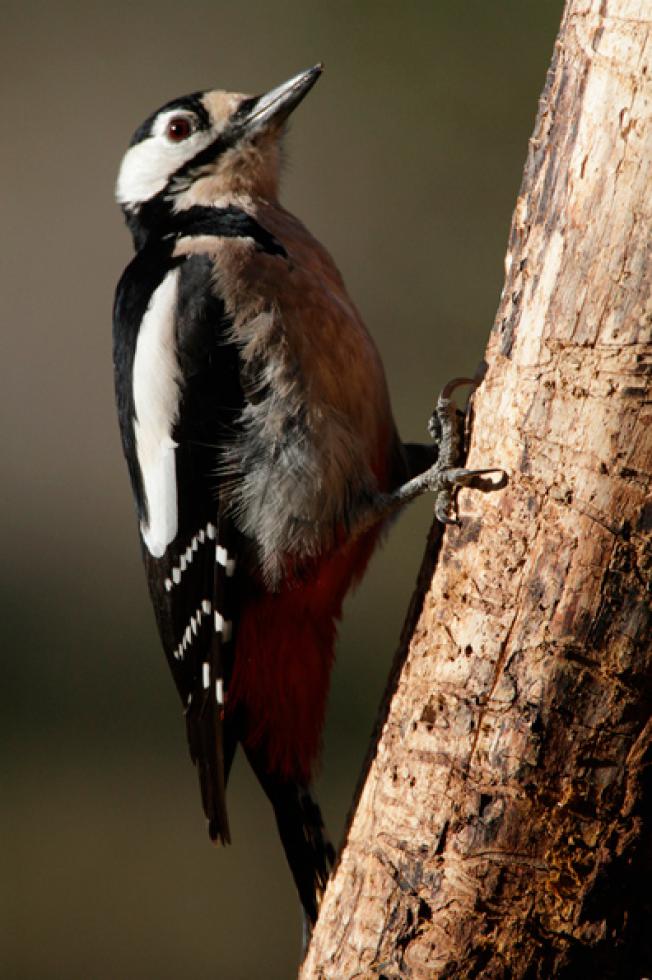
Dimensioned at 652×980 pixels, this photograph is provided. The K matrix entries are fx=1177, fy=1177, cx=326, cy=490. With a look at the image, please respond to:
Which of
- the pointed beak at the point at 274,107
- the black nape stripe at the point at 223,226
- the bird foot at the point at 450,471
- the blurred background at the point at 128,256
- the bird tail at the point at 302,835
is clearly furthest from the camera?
the blurred background at the point at 128,256

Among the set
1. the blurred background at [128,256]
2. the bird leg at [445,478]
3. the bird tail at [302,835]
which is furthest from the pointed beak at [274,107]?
the blurred background at [128,256]

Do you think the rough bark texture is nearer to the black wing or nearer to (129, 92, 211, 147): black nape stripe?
the black wing

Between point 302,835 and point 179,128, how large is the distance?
4.29 feet

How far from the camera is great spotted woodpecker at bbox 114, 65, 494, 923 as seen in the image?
6.07ft

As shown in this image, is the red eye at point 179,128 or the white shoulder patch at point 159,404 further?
the red eye at point 179,128

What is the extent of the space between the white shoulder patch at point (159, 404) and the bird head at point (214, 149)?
323mm

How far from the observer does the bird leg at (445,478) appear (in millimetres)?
1478

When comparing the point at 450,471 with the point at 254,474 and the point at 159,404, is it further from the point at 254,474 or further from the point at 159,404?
the point at 159,404

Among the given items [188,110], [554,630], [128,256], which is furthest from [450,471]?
[128,256]

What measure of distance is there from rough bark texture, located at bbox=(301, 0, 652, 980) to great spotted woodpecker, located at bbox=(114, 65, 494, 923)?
1.35 ft

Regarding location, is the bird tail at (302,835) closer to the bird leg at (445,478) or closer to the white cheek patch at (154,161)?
the bird leg at (445,478)

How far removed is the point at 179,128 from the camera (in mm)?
2232

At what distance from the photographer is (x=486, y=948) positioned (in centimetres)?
140

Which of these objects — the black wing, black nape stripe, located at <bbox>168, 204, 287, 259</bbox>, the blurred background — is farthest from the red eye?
the blurred background
